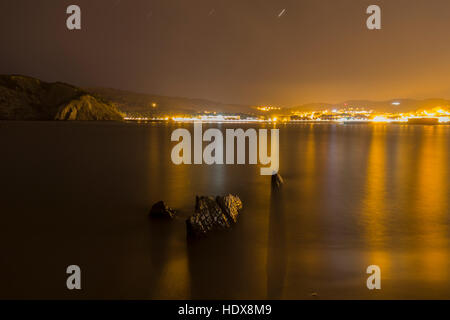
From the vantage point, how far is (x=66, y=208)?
940cm

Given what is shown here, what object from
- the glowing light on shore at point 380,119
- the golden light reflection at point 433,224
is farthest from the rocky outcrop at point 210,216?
the glowing light on shore at point 380,119

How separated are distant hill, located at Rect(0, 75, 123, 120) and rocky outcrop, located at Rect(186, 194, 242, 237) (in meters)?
124

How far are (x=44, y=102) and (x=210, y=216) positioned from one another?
140 m

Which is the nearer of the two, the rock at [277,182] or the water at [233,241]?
the water at [233,241]

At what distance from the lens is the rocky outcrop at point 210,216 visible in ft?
21.9

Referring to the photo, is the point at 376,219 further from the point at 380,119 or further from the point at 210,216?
the point at 380,119

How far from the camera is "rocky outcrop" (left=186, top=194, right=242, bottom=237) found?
6.67 m

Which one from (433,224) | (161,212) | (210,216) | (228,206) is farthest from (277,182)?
(210,216)

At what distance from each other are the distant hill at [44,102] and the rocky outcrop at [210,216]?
406 ft

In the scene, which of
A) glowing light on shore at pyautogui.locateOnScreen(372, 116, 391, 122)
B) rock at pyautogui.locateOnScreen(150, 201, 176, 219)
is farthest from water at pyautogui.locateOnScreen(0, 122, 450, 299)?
glowing light on shore at pyautogui.locateOnScreen(372, 116, 391, 122)

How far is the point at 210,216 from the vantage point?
6.99 meters

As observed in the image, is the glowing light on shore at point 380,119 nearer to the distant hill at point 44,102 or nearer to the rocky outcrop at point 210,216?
the distant hill at point 44,102

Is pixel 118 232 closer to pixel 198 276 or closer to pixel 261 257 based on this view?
pixel 198 276
